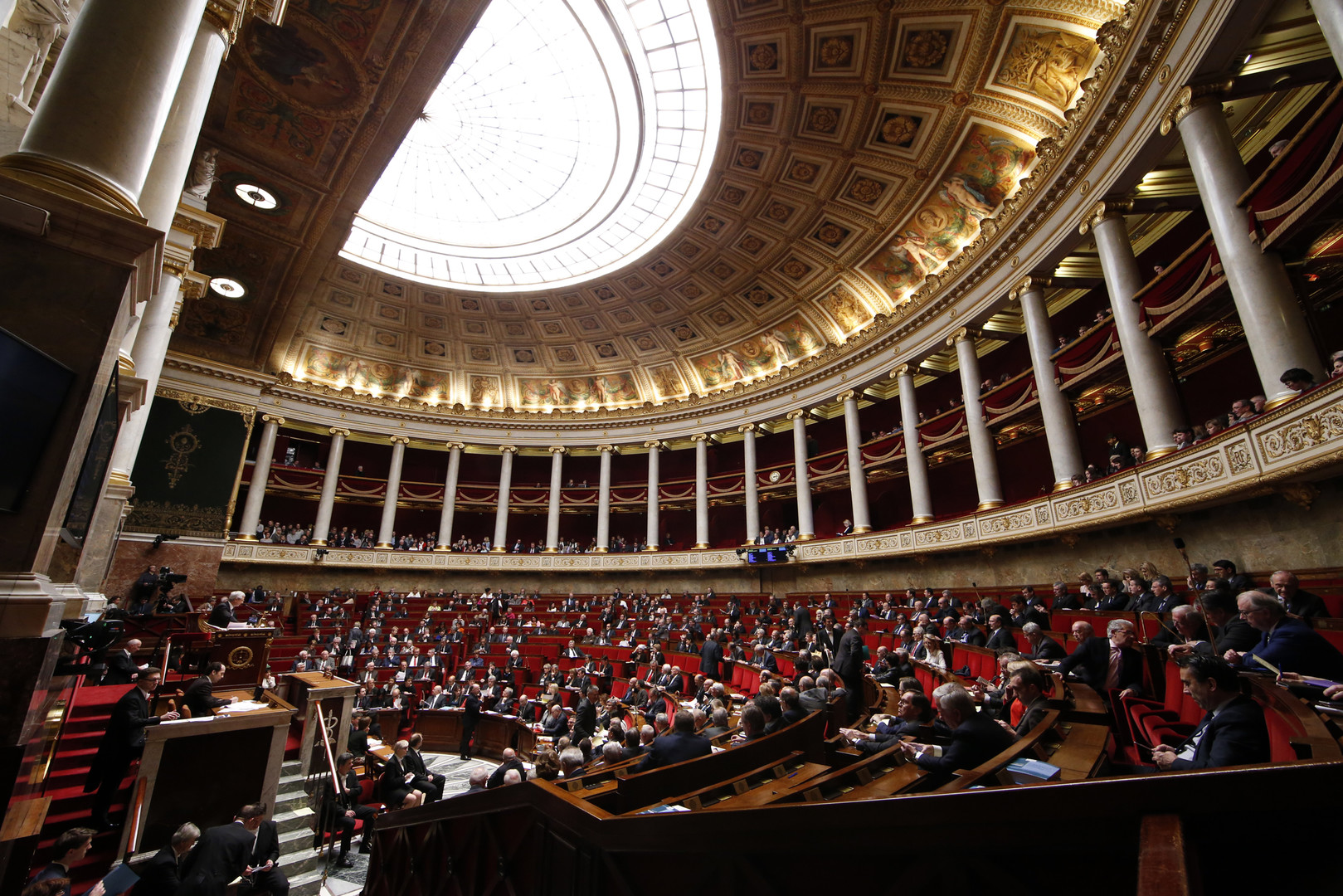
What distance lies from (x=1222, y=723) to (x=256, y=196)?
20881 millimetres

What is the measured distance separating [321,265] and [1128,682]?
848 inches

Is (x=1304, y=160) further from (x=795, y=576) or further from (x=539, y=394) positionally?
(x=539, y=394)

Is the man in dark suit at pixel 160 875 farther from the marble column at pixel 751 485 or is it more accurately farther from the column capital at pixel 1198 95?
the marble column at pixel 751 485

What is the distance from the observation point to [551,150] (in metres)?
19.9

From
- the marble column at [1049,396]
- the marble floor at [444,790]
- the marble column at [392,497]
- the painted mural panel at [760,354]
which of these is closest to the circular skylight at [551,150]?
the painted mural panel at [760,354]

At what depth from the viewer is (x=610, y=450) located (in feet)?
87.2

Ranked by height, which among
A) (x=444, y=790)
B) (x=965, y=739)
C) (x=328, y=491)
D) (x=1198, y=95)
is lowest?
(x=444, y=790)

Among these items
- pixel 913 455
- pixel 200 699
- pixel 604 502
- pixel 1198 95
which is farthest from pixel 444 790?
pixel 604 502

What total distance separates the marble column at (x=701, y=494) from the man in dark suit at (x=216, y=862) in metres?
18.5

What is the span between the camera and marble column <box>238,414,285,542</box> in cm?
2166

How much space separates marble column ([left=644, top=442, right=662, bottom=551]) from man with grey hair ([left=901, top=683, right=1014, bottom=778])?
20.7 m

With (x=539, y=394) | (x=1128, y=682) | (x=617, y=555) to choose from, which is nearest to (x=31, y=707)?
(x=1128, y=682)

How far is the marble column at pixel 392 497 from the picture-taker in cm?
2405

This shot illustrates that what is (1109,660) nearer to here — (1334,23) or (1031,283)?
(1334,23)
